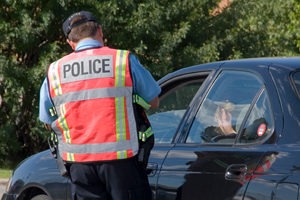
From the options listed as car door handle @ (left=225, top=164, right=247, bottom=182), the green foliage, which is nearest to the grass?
the green foliage

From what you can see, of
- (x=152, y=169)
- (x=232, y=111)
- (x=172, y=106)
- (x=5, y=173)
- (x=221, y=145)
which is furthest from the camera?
(x=5, y=173)

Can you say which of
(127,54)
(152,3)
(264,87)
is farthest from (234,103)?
(152,3)

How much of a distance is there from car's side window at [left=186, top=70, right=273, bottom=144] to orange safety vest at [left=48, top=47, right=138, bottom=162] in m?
0.69

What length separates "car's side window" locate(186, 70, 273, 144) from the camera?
5207 millimetres

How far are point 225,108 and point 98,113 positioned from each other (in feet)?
3.13

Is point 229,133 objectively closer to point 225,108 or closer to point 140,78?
point 225,108

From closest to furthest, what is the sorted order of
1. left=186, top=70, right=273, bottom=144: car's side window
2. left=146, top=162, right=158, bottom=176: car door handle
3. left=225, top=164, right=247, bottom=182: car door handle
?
left=225, top=164, right=247, bottom=182: car door handle, left=186, top=70, right=273, bottom=144: car's side window, left=146, top=162, right=158, bottom=176: car door handle

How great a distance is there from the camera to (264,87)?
5195 millimetres

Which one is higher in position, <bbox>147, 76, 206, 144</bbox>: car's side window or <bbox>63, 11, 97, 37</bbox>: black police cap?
<bbox>63, 11, 97, 37</bbox>: black police cap

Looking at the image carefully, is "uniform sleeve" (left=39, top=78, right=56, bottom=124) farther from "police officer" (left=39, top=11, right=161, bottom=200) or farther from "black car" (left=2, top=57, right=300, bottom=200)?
"black car" (left=2, top=57, right=300, bottom=200)

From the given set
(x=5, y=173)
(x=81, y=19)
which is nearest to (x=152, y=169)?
(x=81, y=19)

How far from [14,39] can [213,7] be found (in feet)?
11.8

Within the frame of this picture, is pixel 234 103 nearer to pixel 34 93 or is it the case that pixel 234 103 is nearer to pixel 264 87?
pixel 264 87

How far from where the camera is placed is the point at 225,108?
18.2 feet
